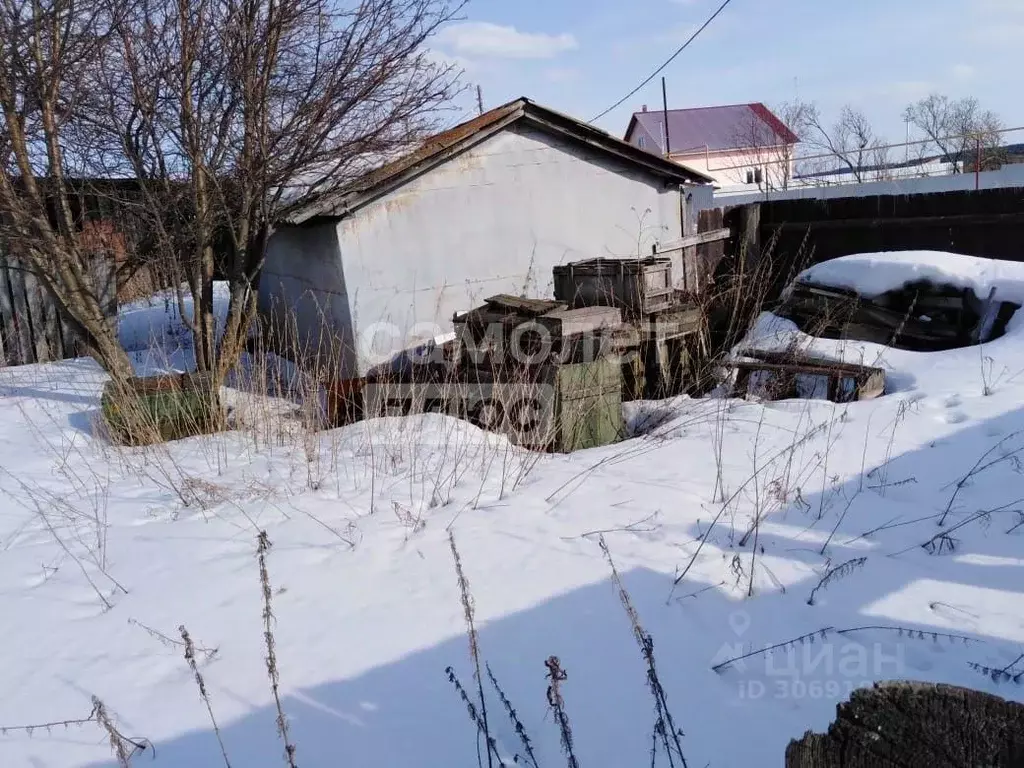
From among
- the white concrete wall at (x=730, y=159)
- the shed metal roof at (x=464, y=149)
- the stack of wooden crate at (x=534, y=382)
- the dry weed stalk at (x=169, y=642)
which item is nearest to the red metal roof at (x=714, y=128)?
the white concrete wall at (x=730, y=159)

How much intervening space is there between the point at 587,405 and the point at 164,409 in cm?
345

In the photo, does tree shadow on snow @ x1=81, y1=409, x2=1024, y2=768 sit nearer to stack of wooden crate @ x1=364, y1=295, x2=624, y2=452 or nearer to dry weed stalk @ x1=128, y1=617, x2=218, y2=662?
dry weed stalk @ x1=128, y1=617, x2=218, y2=662

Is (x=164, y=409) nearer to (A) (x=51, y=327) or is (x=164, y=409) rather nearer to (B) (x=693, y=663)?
(B) (x=693, y=663)

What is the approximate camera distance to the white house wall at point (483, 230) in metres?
9.07

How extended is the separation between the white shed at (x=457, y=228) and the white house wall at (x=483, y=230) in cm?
1

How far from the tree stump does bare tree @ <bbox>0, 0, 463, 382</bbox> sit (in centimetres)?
600

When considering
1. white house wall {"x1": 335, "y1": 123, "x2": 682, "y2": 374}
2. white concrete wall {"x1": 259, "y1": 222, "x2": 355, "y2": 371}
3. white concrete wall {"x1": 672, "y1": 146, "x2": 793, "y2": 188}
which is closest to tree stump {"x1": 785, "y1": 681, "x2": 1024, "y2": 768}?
white concrete wall {"x1": 259, "y1": 222, "x2": 355, "y2": 371}

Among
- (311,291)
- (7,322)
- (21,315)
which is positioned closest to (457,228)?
(311,291)

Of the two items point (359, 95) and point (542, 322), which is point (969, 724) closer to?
point (542, 322)

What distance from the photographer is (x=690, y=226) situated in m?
12.0

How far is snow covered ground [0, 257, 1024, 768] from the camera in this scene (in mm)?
2531

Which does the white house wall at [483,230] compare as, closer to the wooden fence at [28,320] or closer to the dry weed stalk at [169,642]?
the wooden fence at [28,320]

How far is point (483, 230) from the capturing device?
32.3 feet

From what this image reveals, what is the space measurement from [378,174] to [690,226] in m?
5.65
